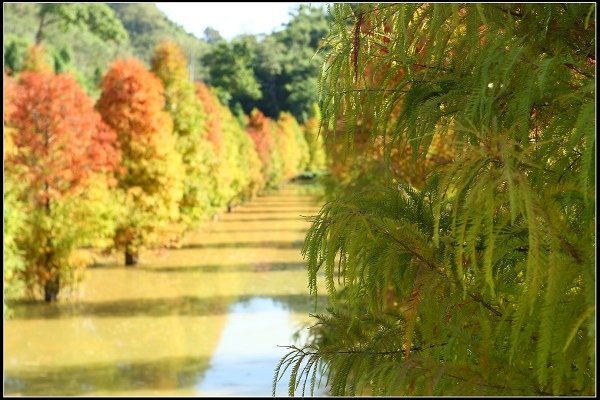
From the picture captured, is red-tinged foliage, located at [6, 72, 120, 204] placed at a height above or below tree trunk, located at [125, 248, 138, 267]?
above

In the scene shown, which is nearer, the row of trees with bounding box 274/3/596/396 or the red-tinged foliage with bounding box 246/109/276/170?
the row of trees with bounding box 274/3/596/396

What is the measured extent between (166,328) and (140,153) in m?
6.01

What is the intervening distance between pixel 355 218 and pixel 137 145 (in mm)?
18263

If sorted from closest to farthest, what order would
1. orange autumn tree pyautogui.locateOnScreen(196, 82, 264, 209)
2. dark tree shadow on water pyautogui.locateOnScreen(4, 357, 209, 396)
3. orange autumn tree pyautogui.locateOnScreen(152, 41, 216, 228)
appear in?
1. dark tree shadow on water pyautogui.locateOnScreen(4, 357, 209, 396)
2. orange autumn tree pyautogui.locateOnScreen(152, 41, 216, 228)
3. orange autumn tree pyautogui.locateOnScreen(196, 82, 264, 209)

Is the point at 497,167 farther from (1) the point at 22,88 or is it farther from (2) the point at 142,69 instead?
(2) the point at 142,69

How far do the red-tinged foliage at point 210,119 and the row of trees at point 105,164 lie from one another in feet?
0.14

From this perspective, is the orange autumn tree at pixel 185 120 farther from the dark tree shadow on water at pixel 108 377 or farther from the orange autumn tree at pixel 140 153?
the dark tree shadow on water at pixel 108 377

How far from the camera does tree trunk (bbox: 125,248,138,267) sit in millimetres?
21062

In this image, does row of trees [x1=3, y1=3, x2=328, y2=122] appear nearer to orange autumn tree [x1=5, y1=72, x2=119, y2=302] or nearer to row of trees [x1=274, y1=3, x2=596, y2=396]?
orange autumn tree [x1=5, y1=72, x2=119, y2=302]

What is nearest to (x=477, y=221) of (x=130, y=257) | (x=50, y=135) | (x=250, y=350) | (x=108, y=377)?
(x=108, y=377)

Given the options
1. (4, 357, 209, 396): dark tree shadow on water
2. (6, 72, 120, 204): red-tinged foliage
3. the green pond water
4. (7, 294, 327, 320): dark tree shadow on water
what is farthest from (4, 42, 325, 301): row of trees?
(4, 357, 209, 396): dark tree shadow on water

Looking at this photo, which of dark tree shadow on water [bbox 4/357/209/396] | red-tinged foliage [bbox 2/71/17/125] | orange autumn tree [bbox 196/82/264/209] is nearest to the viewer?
dark tree shadow on water [bbox 4/357/209/396]

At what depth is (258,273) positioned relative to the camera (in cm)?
2100

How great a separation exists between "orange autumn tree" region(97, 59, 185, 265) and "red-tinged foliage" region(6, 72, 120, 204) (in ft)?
10.2
